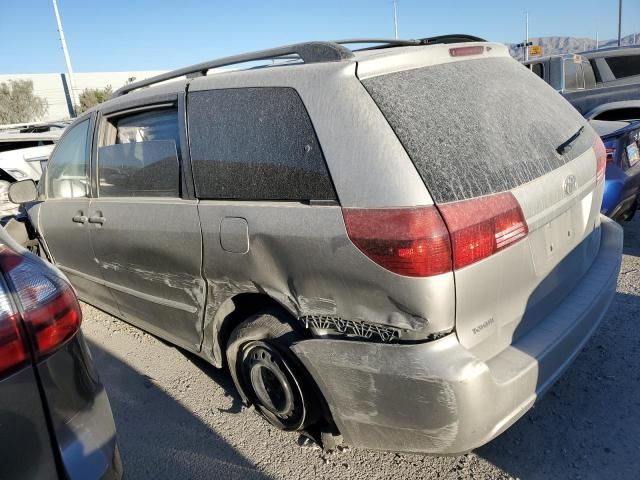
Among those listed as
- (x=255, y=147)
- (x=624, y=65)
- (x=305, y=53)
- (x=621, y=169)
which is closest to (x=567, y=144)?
(x=305, y=53)

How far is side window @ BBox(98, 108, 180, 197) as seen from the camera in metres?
2.63

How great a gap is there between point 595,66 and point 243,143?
28.4ft

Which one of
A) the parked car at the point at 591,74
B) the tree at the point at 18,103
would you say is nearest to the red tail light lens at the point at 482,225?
the parked car at the point at 591,74

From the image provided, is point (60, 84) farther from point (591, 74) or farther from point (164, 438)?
point (164, 438)

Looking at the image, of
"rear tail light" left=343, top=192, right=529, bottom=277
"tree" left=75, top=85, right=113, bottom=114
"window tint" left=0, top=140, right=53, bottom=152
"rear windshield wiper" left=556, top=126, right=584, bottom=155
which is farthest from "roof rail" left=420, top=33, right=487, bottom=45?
"tree" left=75, top=85, right=113, bottom=114

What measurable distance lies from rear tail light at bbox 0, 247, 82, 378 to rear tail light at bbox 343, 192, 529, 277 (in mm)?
985

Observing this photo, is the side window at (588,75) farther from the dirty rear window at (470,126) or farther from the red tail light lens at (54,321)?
the red tail light lens at (54,321)

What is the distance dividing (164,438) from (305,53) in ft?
6.81

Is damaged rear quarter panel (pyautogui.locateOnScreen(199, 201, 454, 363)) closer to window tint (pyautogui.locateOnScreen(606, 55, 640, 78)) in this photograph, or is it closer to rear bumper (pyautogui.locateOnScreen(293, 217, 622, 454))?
rear bumper (pyautogui.locateOnScreen(293, 217, 622, 454))

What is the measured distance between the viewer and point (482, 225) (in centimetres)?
178

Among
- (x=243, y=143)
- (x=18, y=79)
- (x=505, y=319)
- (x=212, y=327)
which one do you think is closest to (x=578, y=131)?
(x=505, y=319)

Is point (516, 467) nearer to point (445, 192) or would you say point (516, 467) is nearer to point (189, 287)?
point (445, 192)

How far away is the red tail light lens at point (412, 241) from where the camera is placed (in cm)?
170

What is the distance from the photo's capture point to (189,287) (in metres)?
2.61
